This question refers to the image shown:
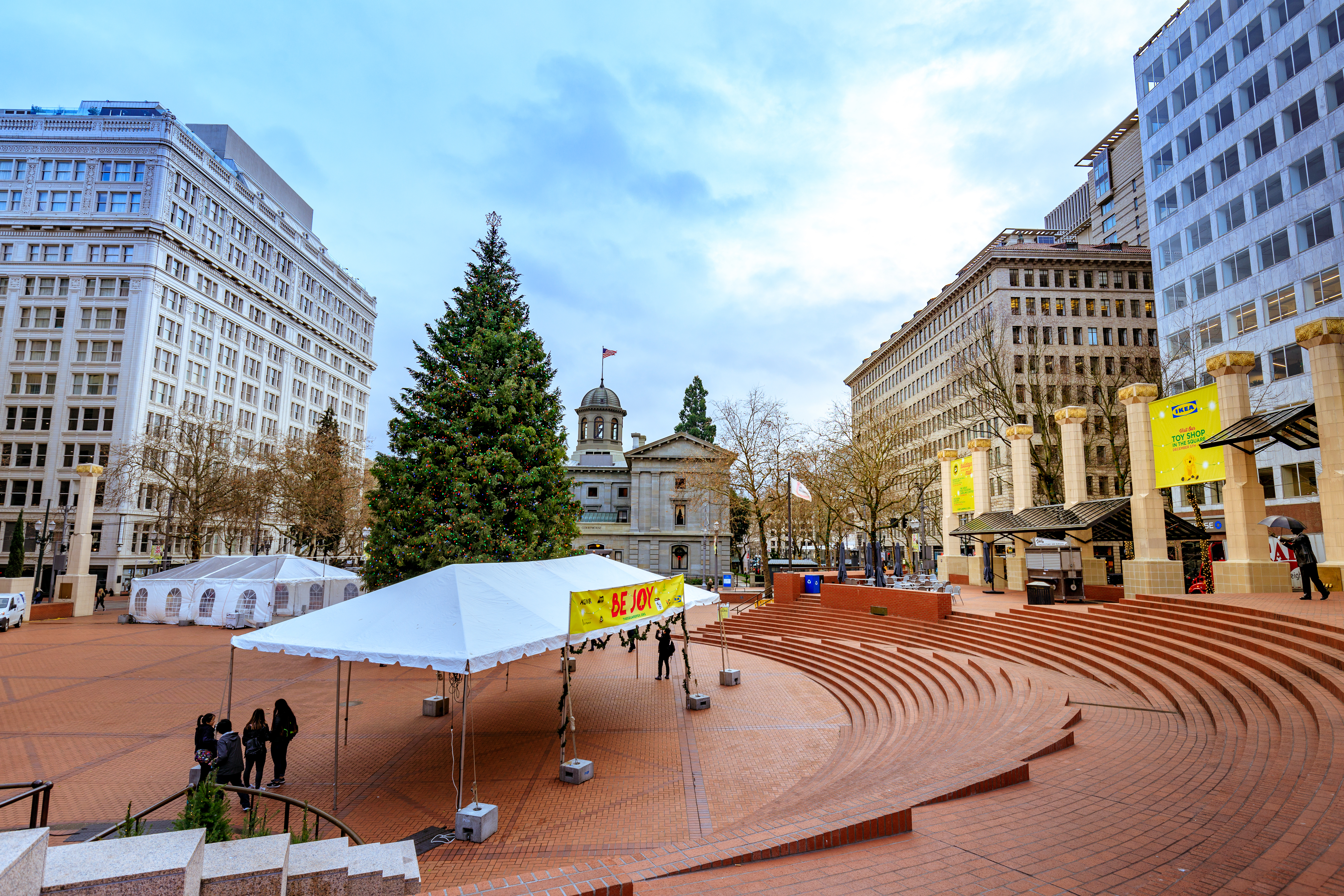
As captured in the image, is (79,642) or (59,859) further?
(79,642)

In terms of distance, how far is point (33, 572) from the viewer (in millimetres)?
51844

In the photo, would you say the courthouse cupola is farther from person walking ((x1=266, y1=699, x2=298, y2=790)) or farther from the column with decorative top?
person walking ((x1=266, y1=699, x2=298, y2=790))

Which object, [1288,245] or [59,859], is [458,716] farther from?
[1288,245]

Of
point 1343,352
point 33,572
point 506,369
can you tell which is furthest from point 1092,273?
point 33,572

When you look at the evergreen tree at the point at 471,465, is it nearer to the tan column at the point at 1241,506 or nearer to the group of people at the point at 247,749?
the group of people at the point at 247,749

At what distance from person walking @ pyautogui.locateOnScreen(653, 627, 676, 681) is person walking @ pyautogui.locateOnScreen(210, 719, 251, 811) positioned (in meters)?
9.72

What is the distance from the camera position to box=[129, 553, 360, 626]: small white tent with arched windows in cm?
3266

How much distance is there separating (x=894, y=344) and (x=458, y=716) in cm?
8110

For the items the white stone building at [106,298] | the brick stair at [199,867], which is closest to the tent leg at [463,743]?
the brick stair at [199,867]

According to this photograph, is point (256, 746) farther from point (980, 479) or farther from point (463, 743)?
point (980, 479)

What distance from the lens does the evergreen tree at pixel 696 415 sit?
7825cm

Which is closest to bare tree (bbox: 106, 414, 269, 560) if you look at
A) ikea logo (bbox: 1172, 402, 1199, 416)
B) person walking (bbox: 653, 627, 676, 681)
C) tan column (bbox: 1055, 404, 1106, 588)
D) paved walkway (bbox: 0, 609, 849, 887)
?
paved walkway (bbox: 0, 609, 849, 887)

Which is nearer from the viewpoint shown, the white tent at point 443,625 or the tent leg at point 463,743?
the tent leg at point 463,743

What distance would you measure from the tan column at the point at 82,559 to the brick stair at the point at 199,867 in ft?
134
